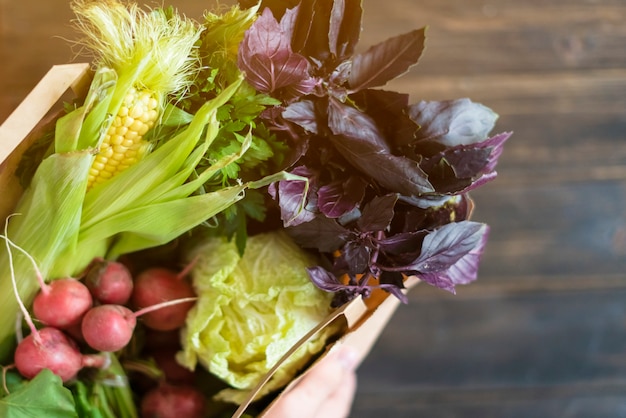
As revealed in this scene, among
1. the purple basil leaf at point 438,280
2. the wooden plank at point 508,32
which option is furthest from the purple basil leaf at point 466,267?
the wooden plank at point 508,32

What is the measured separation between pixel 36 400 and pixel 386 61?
448mm

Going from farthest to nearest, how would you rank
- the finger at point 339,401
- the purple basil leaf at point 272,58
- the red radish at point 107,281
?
the finger at point 339,401
the red radish at point 107,281
the purple basil leaf at point 272,58

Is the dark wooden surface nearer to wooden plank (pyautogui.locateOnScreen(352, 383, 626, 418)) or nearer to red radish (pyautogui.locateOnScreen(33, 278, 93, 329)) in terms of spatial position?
wooden plank (pyautogui.locateOnScreen(352, 383, 626, 418))

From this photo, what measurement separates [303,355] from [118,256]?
8.9 inches

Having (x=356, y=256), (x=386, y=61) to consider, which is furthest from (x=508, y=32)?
(x=356, y=256)

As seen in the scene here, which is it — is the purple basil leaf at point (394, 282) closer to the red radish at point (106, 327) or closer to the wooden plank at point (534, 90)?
the red radish at point (106, 327)

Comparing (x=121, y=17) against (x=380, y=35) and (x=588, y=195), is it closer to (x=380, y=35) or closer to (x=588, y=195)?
(x=380, y=35)

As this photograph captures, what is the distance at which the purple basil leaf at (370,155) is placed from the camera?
1.77ft

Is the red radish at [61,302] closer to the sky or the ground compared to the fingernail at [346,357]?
closer to the sky

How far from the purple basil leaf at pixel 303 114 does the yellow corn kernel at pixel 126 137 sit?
0.12 meters

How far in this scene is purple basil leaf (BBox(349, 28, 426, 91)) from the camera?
1.88 ft

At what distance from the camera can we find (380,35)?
88 cm

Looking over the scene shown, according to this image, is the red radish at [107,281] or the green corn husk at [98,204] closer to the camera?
the green corn husk at [98,204]

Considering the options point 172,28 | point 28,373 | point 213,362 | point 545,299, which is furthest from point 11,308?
point 545,299
